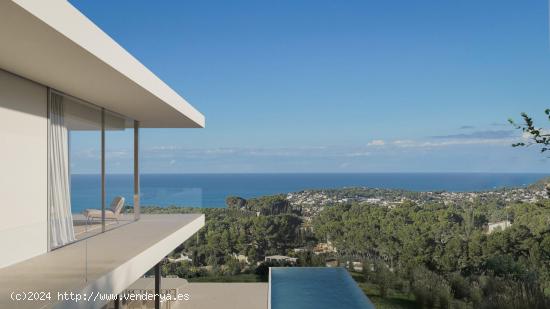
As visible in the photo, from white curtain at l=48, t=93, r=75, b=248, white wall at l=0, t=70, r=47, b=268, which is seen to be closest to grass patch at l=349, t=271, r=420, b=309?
white curtain at l=48, t=93, r=75, b=248

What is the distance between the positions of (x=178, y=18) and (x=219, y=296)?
18.8 metres

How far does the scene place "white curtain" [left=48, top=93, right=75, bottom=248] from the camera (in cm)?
746

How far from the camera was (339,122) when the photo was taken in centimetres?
4503

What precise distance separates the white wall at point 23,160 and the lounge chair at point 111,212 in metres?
1.07

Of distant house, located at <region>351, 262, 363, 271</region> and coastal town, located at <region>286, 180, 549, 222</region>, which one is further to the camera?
coastal town, located at <region>286, 180, 549, 222</region>

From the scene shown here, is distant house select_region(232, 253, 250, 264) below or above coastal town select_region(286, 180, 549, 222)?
below

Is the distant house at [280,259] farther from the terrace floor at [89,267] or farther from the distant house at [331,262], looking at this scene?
the terrace floor at [89,267]

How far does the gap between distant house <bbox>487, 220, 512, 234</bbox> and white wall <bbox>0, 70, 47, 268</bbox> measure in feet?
55.6

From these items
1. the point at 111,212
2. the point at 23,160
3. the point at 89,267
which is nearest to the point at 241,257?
the point at 111,212

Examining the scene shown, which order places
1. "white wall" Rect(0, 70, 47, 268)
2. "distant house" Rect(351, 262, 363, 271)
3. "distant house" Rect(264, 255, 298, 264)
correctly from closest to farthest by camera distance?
"white wall" Rect(0, 70, 47, 268) < "distant house" Rect(351, 262, 363, 271) < "distant house" Rect(264, 255, 298, 264)

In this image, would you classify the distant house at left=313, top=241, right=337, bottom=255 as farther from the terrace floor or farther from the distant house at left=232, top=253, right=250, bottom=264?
Answer: the terrace floor

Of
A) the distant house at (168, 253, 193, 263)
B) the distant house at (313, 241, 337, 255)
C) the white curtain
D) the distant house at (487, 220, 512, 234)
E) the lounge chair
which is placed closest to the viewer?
the white curtain

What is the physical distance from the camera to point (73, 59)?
17.5 ft

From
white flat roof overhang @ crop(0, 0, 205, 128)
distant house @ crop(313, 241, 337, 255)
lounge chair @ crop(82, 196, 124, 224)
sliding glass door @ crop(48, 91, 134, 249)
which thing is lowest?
distant house @ crop(313, 241, 337, 255)
